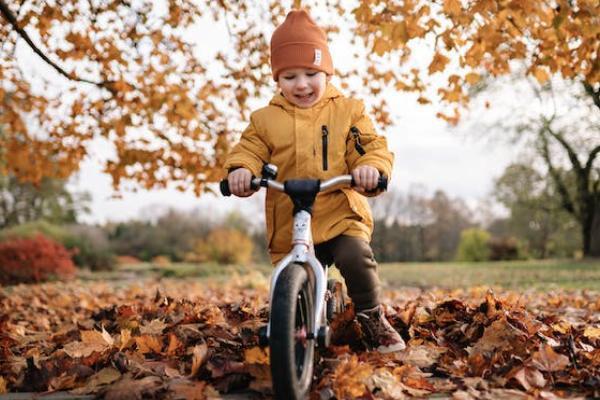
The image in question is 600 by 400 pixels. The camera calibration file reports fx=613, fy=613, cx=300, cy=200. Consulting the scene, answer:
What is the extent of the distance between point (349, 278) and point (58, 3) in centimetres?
533

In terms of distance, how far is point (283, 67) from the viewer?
9.15 feet

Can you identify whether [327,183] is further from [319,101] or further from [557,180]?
[557,180]

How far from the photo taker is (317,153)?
2.80 metres

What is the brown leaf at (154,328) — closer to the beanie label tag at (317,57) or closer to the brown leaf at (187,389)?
the brown leaf at (187,389)

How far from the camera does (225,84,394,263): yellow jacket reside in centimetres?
279

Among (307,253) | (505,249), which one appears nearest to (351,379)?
(307,253)

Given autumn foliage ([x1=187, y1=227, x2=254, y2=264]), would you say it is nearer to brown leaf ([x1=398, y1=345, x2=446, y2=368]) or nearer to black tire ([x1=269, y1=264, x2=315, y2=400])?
brown leaf ([x1=398, y1=345, x2=446, y2=368])

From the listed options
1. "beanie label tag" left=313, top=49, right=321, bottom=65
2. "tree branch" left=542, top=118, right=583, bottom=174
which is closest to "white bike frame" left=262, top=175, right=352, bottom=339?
"beanie label tag" left=313, top=49, right=321, bottom=65

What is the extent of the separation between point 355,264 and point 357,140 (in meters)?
0.57

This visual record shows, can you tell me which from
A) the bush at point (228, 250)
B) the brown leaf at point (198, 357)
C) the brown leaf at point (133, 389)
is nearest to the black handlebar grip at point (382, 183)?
the brown leaf at point (198, 357)

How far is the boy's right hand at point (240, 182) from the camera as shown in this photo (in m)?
2.53

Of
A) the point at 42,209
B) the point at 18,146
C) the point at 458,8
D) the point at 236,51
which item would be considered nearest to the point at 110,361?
the point at 458,8

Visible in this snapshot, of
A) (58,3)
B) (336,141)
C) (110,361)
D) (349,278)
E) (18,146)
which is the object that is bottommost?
(110,361)

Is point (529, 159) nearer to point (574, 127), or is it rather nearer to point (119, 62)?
point (574, 127)
